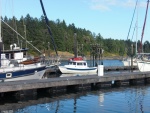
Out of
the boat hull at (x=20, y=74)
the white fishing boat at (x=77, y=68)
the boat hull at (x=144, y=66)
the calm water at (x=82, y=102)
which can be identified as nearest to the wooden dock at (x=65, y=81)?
the calm water at (x=82, y=102)

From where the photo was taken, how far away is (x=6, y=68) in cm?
3428

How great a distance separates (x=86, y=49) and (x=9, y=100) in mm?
160229

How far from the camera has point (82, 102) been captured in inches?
1128

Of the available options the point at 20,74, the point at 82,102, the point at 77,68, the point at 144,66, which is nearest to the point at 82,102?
the point at 82,102

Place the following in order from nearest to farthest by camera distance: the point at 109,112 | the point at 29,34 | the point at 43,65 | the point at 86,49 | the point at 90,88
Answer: the point at 109,112 → the point at 90,88 → the point at 43,65 → the point at 29,34 → the point at 86,49

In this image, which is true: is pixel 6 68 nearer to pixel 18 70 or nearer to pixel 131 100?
pixel 18 70

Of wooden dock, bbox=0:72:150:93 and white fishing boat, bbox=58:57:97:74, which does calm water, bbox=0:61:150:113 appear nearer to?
wooden dock, bbox=0:72:150:93

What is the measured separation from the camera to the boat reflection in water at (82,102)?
83.9ft

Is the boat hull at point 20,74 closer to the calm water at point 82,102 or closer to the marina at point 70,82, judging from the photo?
the marina at point 70,82

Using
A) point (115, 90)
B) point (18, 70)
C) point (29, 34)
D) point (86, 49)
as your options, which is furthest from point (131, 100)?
point (86, 49)

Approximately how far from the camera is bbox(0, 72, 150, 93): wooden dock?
2881cm

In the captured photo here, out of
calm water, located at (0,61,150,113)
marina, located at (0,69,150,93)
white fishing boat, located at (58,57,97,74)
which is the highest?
white fishing boat, located at (58,57,97,74)

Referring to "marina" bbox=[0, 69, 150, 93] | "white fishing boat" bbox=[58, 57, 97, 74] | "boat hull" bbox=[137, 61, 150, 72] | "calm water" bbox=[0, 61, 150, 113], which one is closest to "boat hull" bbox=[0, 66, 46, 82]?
"marina" bbox=[0, 69, 150, 93]

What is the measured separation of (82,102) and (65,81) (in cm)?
499
